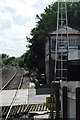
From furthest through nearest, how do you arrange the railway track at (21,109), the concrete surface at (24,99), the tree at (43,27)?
the tree at (43,27), the concrete surface at (24,99), the railway track at (21,109)

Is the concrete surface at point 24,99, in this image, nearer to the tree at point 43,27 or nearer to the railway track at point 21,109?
the railway track at point 21,109

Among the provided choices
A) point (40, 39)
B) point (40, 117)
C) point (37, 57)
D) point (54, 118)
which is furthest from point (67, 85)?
point (37, 57)

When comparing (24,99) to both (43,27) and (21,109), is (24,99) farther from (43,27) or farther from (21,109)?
(43,27)

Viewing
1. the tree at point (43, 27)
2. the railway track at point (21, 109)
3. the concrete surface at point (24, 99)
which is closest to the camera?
the railway track at point (21, 109)

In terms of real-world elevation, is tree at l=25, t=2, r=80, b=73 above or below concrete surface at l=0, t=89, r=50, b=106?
above

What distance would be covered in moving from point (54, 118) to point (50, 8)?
118 feet

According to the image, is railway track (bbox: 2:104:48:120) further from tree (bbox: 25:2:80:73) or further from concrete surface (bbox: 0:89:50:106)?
tree (bbox: 25:2:80:73)

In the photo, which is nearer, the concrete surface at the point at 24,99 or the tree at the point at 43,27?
the concrete surface at the point at 24,99

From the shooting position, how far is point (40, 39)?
4275 centimetres

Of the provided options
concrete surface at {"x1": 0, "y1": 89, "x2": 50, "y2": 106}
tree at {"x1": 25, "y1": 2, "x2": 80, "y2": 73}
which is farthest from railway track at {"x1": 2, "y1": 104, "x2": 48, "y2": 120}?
tree at {"x1": 25, "y1": 2, "x2": 80, "y2": 73}

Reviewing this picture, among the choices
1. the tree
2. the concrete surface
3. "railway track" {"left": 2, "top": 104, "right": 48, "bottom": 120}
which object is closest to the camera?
"railway track" {"left": 2, "top": 104, "right": 48, "bottom": 120}

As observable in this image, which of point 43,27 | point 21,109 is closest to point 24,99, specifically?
point 21,109

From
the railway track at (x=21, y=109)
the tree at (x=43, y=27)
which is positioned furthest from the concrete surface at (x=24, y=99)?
the tree at (x=43, y=27)

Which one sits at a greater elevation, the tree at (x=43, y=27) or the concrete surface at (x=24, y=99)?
the tree at (x=43, y=27)
